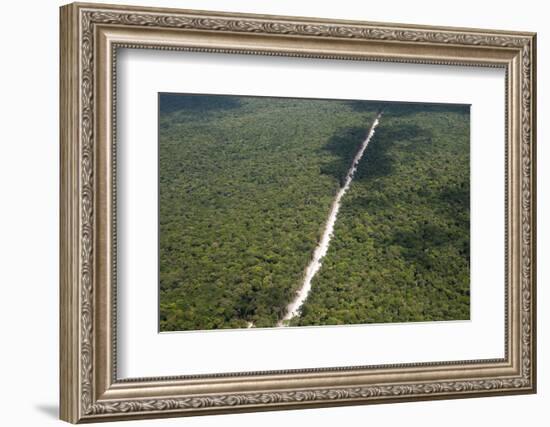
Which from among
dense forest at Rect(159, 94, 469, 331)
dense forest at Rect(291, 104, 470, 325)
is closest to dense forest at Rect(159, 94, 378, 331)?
dense forest at Rect(159, 94, 469, 331)

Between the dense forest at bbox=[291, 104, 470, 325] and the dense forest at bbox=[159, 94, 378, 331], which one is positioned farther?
the dense forest at bbox=[291, 104, 470, 325]

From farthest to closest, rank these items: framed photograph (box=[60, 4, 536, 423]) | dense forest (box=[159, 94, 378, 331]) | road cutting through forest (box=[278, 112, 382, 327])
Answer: road cutting through forest (box=[278, 112, 382, 327])
dense forest (box=[159, 94, 378, 331])
framed photograph (box=[60, 4, 536, 423])

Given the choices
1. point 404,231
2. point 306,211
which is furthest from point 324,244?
point 404,231

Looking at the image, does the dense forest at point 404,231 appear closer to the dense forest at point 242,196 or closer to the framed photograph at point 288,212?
the framed photograph at point 288,212

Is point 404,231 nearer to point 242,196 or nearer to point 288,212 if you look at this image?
point 288,212

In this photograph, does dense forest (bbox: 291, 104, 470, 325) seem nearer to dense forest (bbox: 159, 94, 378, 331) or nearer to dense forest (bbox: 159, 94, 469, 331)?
dense forest (bbox: 159, 94, 469, 331)

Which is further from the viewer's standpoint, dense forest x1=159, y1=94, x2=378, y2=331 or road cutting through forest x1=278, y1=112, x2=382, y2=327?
road cutting through forest x1=278, y1=112, x2=382, y2=327

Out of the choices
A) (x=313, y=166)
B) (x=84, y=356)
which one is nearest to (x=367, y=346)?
(x=313, y=166)

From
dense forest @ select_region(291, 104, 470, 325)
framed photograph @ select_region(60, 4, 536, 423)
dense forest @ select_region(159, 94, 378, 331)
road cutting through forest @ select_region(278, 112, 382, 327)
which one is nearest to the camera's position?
framed photograph @ select_region(60, 4, 536, 423)
